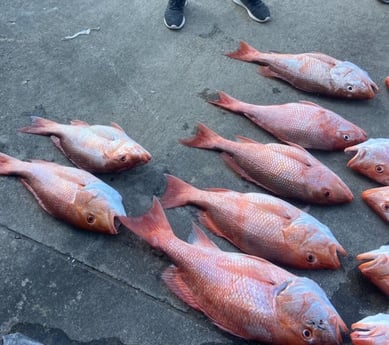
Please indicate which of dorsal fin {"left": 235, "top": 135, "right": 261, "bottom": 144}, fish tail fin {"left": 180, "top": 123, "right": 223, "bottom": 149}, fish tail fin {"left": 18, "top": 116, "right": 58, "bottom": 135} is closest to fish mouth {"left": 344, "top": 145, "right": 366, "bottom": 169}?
dorsal fin {"left": 235, "top": 135, "right": 261, "bottom": 144}

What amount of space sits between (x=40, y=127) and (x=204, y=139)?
1.22 metres

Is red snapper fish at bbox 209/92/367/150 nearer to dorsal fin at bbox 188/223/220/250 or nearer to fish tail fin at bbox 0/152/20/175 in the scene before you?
dorsal fin at bbox 188/223/220/250

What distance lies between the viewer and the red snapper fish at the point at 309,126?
11.7 ft

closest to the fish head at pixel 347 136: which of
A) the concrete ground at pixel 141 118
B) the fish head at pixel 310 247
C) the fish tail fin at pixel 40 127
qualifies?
the concrete ground at pixel 141 118

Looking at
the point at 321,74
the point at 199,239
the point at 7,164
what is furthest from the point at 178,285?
the point at 321,74

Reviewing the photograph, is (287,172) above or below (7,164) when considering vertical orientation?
above

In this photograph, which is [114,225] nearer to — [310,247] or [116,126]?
[116,126]

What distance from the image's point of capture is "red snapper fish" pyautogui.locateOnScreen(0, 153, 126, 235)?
9.65 ft

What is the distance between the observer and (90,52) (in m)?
4.30

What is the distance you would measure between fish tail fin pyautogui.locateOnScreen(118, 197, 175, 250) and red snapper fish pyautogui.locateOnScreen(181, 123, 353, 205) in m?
0.78

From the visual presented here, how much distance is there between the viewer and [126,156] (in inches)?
127

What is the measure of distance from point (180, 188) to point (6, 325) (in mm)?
1324

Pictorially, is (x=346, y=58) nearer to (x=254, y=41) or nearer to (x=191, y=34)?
(x=254, y=41)

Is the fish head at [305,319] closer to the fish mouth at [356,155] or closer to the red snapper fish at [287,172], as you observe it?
the red snapper fish at [287,172]
